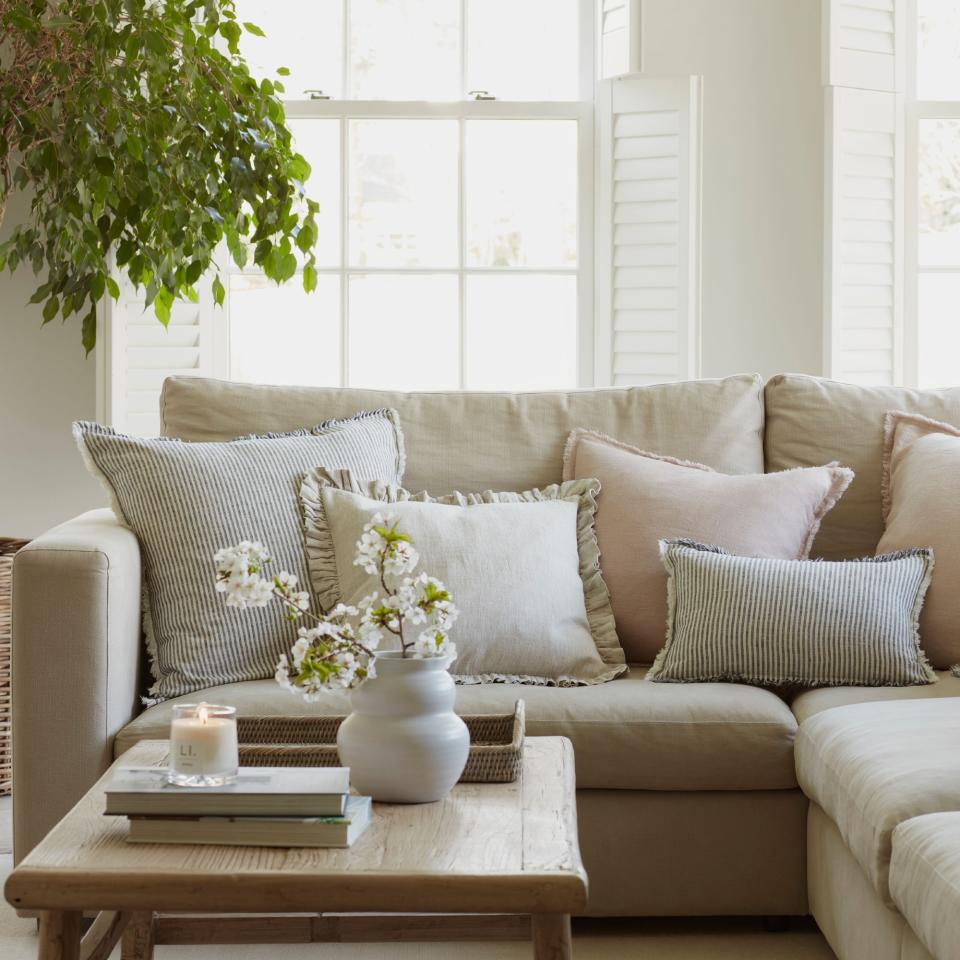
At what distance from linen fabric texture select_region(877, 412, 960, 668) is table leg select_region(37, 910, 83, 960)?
1.62m

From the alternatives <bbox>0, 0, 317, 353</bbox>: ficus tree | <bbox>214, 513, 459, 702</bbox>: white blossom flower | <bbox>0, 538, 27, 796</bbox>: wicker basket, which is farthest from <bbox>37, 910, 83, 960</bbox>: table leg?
<bbox>0, 0, 317, 353</bbox>: ficus tree

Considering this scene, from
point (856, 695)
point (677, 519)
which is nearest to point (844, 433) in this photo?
point (677, 519)

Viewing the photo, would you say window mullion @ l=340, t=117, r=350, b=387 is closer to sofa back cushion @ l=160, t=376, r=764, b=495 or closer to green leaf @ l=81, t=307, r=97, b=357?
green leaf @ l=81, t=307, r=97, b=357

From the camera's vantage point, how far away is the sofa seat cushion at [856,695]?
85.7 inches

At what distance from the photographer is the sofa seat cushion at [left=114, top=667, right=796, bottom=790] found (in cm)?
211

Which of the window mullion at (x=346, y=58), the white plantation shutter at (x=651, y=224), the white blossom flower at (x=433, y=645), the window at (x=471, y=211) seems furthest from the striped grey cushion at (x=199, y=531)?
the window mullion at (x=346, y=58)

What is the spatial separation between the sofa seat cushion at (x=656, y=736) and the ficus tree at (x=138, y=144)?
4.28ft

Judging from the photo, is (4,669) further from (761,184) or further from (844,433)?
(761,184)

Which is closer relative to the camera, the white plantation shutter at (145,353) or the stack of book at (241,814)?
the stack of book at (241,814)

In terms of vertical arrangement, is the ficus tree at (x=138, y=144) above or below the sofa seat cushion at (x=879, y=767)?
above

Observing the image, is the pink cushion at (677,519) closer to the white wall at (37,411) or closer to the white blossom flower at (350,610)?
the white blossom flower at (350,610)

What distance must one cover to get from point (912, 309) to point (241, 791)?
299cm

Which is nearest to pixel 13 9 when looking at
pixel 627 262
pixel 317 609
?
pixel 317 609

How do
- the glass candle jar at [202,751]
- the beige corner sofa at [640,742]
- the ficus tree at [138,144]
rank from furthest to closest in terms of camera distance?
the ficus tree at [138,144]
the beige corner sofa at [640,742]
the glass candle jar at [202,751]
